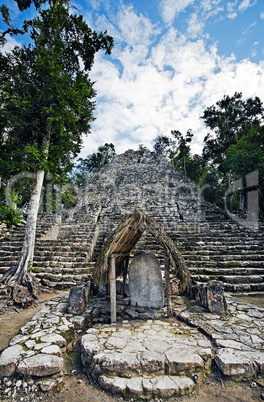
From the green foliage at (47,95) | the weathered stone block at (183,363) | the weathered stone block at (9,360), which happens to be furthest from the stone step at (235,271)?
the green foliage at (47,95)

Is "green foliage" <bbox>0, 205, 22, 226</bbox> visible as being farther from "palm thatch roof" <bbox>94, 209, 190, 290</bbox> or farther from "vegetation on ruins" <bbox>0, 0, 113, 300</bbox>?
"palm thatch roof" <bbox>94, 209, 190, 290</bbox>

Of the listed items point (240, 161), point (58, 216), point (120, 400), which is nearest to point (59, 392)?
point (120, 400)

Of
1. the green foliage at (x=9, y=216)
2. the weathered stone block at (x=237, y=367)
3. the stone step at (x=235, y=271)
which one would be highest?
the green foliage at (x=9, y=216)

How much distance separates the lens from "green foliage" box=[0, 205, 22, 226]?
9274 millimetres

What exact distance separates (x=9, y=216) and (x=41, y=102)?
6252mm

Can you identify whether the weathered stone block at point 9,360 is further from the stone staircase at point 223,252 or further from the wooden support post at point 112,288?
the stone staircase at point 223,252

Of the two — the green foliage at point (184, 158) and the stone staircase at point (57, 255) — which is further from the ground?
the green foliage at point (184, 158)

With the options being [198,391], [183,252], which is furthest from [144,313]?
[183,252]

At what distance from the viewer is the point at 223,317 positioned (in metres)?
3.48

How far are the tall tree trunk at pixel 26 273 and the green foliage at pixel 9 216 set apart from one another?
4.38 meters

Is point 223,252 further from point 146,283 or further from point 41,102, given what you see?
point 41,102

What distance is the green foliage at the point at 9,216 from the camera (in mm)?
9274

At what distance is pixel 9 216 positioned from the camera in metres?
9.43

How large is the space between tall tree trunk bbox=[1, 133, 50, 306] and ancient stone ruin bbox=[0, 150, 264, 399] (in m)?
0.39
